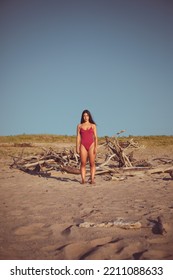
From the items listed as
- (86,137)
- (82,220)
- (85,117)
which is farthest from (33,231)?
(85,117)

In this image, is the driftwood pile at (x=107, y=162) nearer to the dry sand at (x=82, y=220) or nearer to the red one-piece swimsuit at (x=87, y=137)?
the red one-piece swimsuit at (x=87, y=137)

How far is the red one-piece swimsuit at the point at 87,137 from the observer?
615 cm

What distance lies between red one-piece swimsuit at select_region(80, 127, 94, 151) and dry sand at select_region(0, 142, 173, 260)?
106 centimetres

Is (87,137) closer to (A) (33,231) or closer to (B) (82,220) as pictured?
(B) (82,220)

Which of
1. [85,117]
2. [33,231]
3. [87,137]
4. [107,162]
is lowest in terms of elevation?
[33,231]

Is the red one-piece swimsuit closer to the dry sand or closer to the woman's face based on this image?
the woman's face

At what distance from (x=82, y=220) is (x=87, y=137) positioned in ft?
10.1

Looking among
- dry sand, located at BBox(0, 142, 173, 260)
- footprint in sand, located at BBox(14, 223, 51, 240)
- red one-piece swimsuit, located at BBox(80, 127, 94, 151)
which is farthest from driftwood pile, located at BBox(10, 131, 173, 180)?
footprint in sand, located at BBox(14, 223, 51, 240)

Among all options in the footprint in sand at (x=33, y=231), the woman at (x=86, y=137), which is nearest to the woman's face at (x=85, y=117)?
the woman at (x=86, y=137)

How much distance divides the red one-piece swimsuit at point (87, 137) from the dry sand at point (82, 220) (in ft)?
3.48

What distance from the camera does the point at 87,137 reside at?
6.16 meters

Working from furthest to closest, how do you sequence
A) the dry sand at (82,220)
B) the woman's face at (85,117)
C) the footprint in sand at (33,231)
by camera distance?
1. the woman's face at (85,117)
2. the footprint in sand at (33,231)
3. the dry sand at (82,220)
